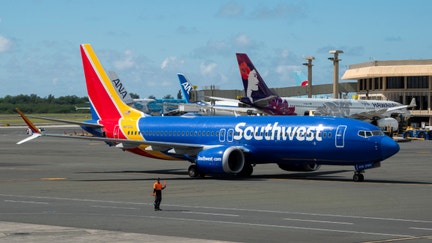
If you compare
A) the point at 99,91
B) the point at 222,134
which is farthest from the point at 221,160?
the point at 99,91

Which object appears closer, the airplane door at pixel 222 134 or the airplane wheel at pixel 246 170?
the airplane wheel at pixel 246 170

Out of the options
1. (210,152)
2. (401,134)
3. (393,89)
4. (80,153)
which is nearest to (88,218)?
(210,152)

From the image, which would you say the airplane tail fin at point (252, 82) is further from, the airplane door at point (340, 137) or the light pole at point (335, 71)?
the airplane door at point (340, 137)

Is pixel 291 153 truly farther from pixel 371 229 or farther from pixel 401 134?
pixel 401 134

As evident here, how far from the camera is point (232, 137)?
47.4 metres

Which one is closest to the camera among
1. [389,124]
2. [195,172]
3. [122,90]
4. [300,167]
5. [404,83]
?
[195,172]

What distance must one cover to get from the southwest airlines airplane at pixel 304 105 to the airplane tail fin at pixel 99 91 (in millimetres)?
49602

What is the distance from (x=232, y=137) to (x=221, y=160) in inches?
115

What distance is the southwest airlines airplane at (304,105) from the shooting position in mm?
103375

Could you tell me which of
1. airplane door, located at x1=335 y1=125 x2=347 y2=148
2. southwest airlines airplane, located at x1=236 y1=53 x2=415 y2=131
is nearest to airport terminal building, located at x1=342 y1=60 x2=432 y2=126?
southwest airlines airplane, located at x1=236 y1=53 x2=415 y2=131

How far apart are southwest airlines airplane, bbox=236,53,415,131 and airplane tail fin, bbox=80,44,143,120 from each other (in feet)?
163

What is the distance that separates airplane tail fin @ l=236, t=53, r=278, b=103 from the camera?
103m

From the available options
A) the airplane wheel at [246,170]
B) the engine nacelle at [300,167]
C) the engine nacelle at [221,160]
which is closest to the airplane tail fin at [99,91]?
the engine nacelle at [221,160]

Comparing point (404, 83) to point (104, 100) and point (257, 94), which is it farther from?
point (104, 100)
